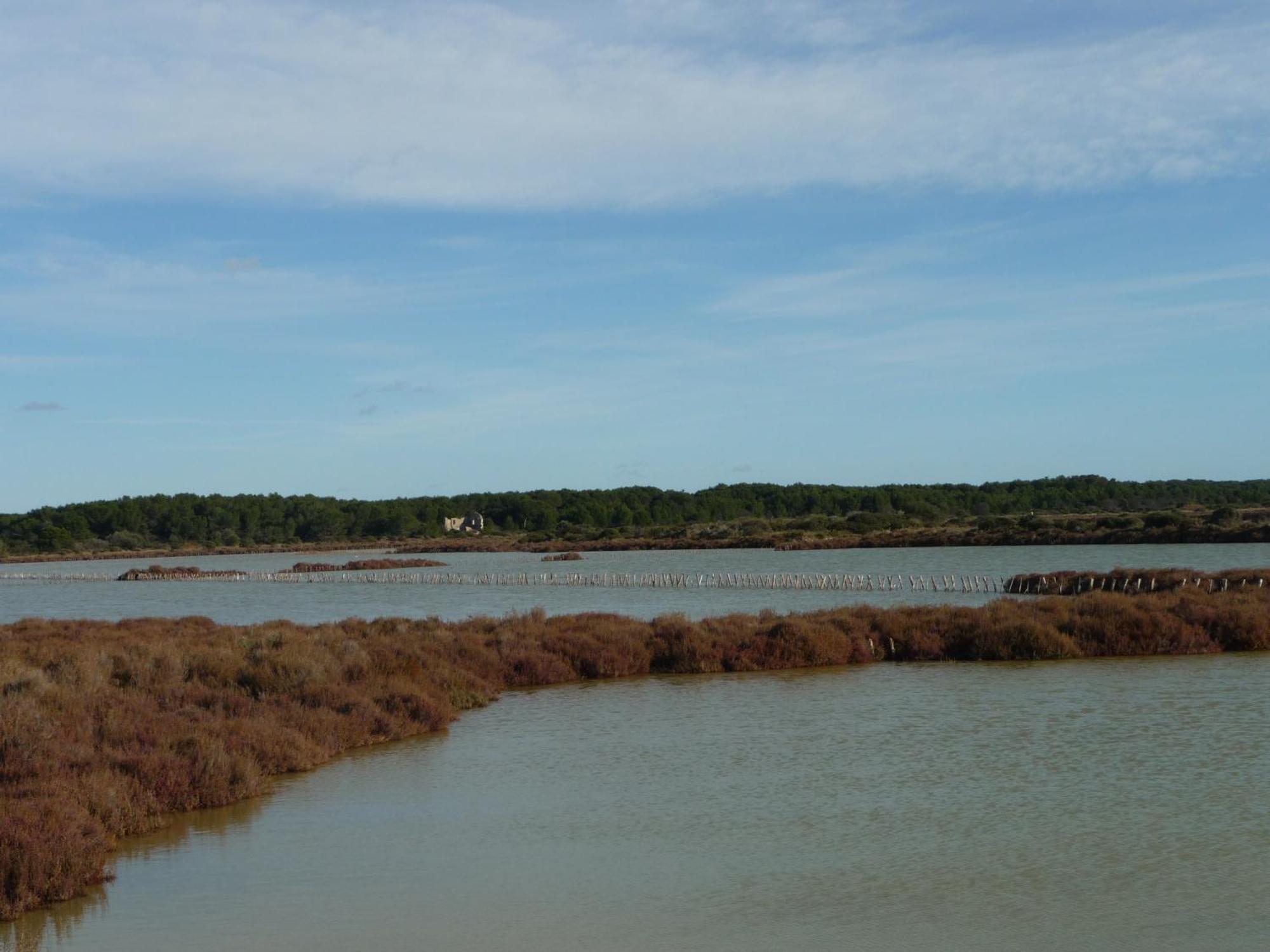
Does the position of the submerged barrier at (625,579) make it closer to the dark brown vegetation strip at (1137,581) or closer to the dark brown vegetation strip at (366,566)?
the dark brown vegetation strip at (1137,581)

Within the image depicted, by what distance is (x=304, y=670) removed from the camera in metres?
18.8

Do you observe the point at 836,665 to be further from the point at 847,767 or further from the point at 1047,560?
the point at 1047,560

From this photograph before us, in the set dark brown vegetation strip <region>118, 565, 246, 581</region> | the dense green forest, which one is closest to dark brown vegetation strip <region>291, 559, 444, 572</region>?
dark brown vegetation strip <region>118, 565, 246, 581</region>

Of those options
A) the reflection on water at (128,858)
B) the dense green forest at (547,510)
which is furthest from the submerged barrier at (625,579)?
the dense green forest at (547,510)

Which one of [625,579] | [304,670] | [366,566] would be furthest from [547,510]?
[304,670]

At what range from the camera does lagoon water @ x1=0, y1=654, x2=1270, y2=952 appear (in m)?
8.90

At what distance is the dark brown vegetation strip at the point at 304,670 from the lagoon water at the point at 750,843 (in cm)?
52

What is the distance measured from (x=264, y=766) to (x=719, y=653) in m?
11.8

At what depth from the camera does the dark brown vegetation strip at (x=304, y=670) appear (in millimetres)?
12008

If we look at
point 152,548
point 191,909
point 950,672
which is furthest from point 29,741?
point 152,548

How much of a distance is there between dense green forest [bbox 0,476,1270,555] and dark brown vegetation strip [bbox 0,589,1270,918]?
116552mm

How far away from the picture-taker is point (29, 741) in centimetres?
1327

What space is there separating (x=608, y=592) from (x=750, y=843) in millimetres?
43748

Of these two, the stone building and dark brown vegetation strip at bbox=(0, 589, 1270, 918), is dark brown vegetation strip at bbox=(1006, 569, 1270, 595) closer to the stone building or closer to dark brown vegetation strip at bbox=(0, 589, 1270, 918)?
dark brown vegetation strip at bbox=(0, 589, 1270, 918)
